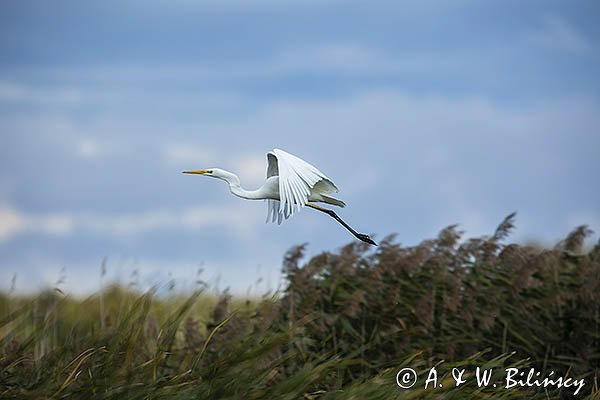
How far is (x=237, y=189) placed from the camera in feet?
14.2

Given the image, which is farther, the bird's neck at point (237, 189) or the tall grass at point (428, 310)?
the tall grass at point (428, 310)

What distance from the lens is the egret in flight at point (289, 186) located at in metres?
3.93

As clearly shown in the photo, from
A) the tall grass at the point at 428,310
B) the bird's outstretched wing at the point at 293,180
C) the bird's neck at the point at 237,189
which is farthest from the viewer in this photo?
the tall grass at the point at 428,310

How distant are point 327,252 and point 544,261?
1.77m

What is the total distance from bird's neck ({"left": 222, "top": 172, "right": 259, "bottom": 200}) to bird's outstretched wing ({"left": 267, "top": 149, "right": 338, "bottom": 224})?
182 millimetres

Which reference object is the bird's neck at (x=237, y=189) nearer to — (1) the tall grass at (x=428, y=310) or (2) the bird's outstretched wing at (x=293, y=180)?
(2) the bird's outstretched wing at (x=293, y=180)

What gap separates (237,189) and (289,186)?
1.44ft

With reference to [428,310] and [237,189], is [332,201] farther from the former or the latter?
[428,310]

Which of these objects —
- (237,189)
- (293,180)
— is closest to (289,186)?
(293,180)

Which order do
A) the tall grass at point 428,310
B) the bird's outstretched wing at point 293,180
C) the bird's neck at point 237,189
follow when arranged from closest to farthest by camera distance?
1. the bird's outstretched wing at point 293,180
2. the bird's neck at point 237,189
3. the tall grass at point 428,310

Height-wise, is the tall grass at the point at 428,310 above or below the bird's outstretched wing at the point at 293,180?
below

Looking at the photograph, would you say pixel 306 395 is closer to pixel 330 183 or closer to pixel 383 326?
pixel 330 183

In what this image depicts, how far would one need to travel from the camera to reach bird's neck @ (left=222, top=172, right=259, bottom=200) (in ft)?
13.9

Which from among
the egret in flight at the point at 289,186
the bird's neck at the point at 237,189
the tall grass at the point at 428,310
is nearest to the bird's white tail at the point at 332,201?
the egret in flight at the point at 289,186
